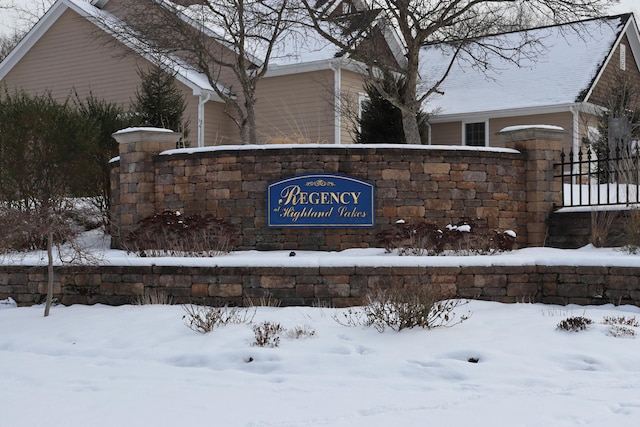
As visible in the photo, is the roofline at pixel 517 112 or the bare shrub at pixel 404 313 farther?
the roofline at pixel 517 112

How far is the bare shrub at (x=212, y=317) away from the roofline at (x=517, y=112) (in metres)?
14.7

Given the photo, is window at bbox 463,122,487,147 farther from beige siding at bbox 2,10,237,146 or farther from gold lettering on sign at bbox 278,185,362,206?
gold lettering on sign at bbox 278,185,362,206

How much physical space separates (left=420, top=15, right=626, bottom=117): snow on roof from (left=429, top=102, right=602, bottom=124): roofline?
3.9 inches

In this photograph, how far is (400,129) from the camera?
18.3 meters

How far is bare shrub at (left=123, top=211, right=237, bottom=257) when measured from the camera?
452 inches

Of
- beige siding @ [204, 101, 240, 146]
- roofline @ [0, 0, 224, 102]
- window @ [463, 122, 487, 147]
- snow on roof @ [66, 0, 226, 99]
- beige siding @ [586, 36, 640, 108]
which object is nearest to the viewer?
snow on roof @ [66, 0, 226, 99]

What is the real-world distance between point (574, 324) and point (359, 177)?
515 centimetres

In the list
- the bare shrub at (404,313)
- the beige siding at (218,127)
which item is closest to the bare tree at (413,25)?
the beige siding at (218,127)

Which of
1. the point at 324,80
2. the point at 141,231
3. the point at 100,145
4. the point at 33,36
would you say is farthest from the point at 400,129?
the point at 33,36

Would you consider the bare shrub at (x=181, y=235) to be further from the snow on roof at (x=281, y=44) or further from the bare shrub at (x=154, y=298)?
the snow on roof at (x=281, y=44)

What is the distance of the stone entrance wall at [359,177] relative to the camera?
12.1 m

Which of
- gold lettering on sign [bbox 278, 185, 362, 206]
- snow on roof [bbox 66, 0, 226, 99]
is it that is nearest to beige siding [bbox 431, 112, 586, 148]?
snow on roof [bbox 66, 0, 226, 99]

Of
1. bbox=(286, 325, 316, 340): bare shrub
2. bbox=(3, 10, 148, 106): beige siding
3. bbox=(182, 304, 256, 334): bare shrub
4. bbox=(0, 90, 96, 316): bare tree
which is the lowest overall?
bbox=(286, 325, 316, 340): bare shrub

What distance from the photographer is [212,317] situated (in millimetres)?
8102
